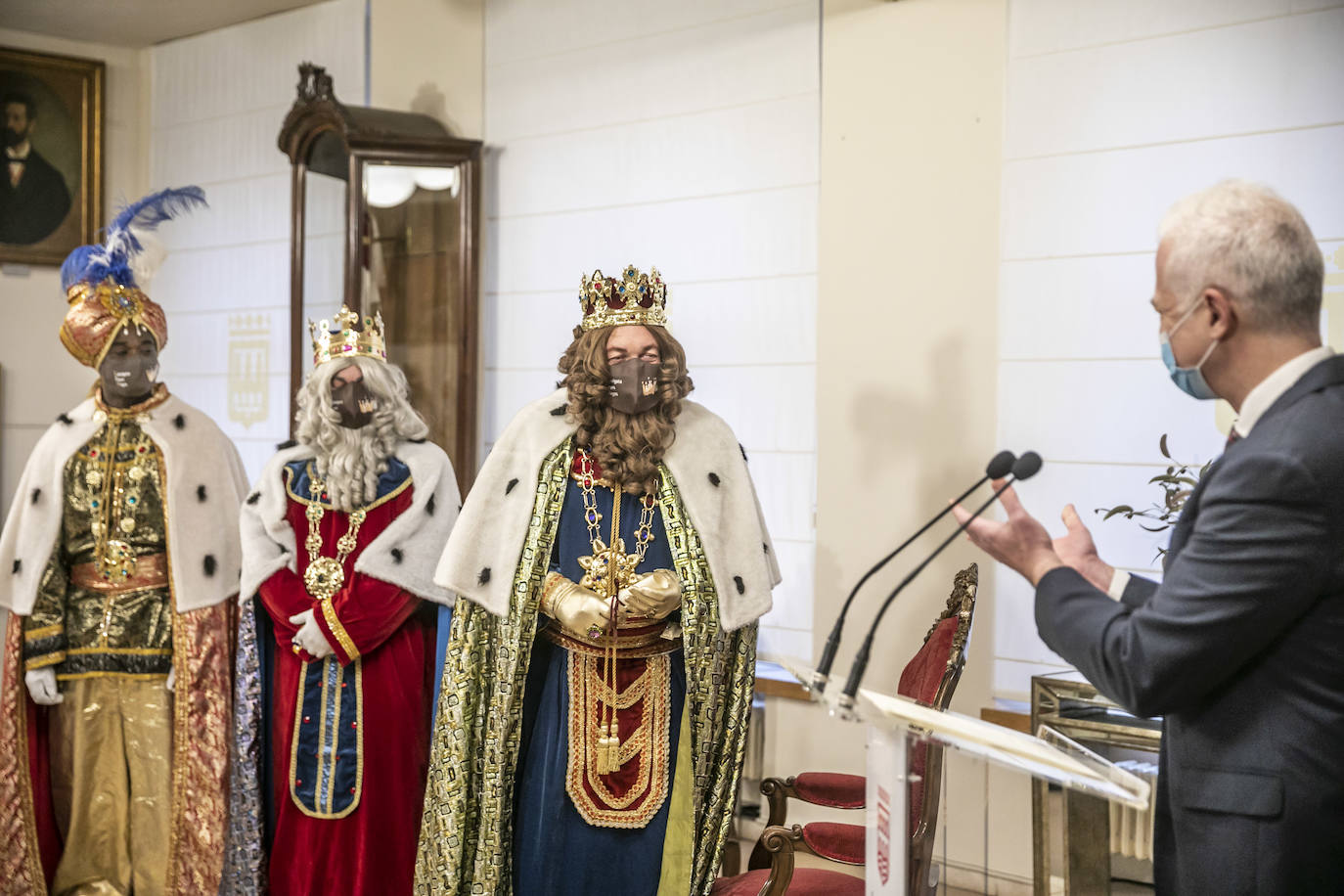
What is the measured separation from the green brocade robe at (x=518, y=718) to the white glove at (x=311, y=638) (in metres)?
0.41

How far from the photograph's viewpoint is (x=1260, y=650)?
5.52ft

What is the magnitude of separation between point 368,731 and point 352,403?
97 cm

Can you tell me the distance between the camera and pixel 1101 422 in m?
4.02

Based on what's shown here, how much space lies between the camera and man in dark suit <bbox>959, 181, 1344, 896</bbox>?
1620 millimetres

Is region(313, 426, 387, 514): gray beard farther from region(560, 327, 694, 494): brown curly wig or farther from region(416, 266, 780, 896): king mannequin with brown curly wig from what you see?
region(560, 327, 694, 494): brown curly wig

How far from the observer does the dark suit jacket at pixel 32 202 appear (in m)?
6.12

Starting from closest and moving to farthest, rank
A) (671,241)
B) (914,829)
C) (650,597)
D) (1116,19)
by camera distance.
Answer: (914,829)
(650,597)
(1116,19)
(671,241)

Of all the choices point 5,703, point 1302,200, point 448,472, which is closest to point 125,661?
point 5,703

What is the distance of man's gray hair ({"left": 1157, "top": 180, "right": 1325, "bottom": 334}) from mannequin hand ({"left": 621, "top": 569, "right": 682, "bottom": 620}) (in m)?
1.65

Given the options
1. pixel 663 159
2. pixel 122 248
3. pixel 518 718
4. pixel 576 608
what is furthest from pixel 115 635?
pixel 663 159

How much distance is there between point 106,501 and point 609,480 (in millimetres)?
1735

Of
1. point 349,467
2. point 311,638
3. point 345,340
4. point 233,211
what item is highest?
point 233,211

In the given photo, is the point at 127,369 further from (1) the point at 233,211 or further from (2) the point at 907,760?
(2) the point at 907,760

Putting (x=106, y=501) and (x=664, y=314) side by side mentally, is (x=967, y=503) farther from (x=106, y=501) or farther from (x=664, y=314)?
(x=106, y=501)
